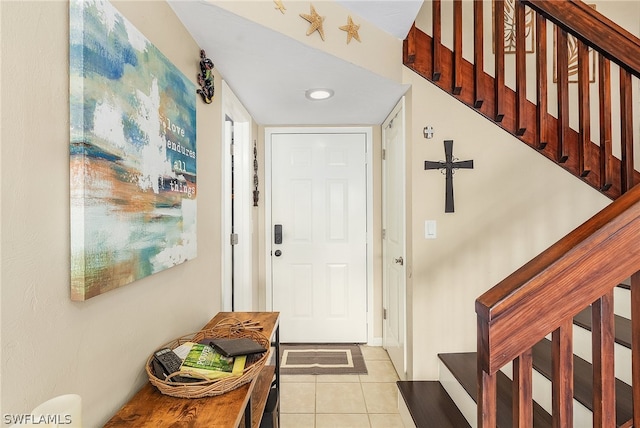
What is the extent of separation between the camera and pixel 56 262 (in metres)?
0.84

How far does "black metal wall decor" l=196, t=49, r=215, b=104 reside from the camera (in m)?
1.76

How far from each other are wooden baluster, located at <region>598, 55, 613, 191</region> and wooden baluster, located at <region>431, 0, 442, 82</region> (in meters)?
0.78

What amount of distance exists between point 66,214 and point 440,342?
2122 millimetres

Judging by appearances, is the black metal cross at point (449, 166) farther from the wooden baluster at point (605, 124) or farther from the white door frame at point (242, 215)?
the white door frame at point (242, 215)

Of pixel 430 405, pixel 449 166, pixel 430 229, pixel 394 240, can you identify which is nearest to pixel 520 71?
pixel 449 166

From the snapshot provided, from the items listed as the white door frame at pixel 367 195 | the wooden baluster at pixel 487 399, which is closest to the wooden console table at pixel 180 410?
the wooden baluster at pixel 487 399

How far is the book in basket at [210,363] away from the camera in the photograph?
1167 millimetres

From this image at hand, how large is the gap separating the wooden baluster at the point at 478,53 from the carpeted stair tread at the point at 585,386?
4.51 ft

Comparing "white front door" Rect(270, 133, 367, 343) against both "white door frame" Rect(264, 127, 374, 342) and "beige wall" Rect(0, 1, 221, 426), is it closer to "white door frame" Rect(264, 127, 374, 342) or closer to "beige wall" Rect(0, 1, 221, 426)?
"white door frame" Rect(264, 127, 374, 342)

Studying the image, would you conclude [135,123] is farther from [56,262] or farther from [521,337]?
[521,337]

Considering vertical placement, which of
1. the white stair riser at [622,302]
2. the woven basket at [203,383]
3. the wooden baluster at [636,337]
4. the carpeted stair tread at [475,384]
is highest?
the wooden baluster at [636,337]

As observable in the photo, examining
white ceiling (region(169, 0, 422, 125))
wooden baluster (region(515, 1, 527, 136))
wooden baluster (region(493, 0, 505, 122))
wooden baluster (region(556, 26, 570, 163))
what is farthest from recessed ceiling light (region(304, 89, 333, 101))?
wooden baluster (region(556, 26, 570, 163))

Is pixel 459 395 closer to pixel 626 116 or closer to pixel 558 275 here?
pixel 558 275

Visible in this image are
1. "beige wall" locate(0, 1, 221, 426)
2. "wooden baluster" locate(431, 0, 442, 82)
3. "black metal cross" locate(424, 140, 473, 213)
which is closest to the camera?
"beige wall" locate(0, 1, 221, 426)
